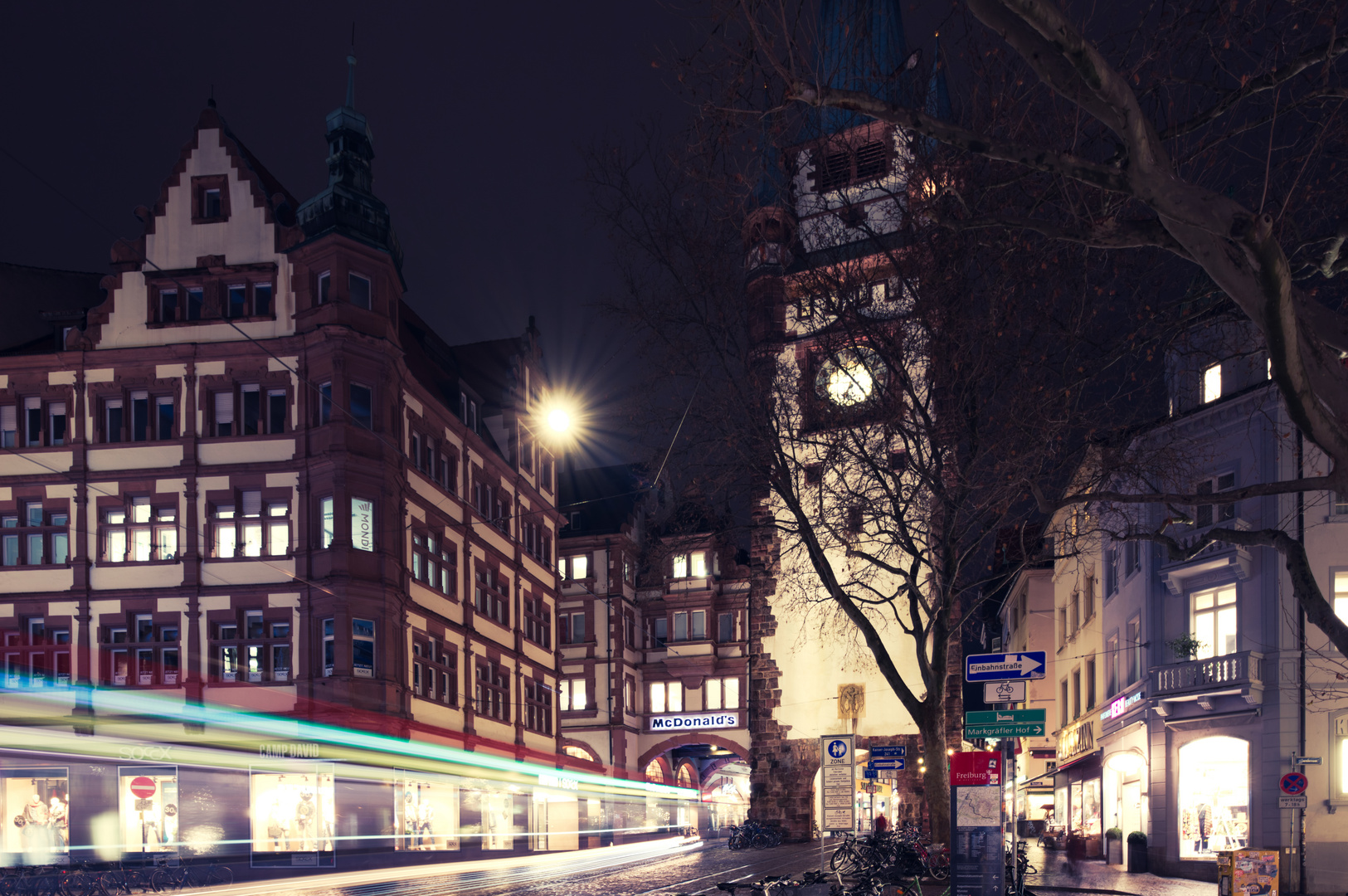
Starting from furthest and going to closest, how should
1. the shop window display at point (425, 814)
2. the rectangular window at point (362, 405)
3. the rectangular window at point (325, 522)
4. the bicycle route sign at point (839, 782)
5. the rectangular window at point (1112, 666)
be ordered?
the rectangular window at point (1112, 666) < the shop window display at point (425, 814) < the rectangular window at point (362, 405) < the rectangular window at point (325, 522) < the bicycle route sign at point (839, 782)

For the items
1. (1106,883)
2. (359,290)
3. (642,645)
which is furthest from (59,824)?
(642,645)

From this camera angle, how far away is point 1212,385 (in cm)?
3328

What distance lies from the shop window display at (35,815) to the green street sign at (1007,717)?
24.8 meters

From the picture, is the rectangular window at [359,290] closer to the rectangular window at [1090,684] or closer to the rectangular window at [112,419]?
the rectangular window at [112,419]

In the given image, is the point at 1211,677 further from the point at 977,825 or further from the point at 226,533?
the point at 226,533

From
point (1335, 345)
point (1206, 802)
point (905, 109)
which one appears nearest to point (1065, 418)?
point (1335, 345)

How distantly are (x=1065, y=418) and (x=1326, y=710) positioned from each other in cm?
1513

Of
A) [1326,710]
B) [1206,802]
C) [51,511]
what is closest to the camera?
[1326,710]

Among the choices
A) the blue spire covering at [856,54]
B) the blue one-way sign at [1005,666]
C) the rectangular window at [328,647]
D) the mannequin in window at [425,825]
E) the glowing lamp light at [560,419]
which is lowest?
the mannequin in window at [425,825]

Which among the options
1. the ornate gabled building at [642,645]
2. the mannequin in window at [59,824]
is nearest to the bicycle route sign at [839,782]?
the mannequin in window at [59,824]

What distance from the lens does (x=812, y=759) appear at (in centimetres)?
4091

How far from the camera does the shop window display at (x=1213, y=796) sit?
99.3 ft

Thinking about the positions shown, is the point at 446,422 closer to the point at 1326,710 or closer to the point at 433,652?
the point at 433,652

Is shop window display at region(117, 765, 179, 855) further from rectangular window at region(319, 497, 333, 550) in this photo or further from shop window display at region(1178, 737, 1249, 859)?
shop window display at region(1178, 737, 1249, 859)
